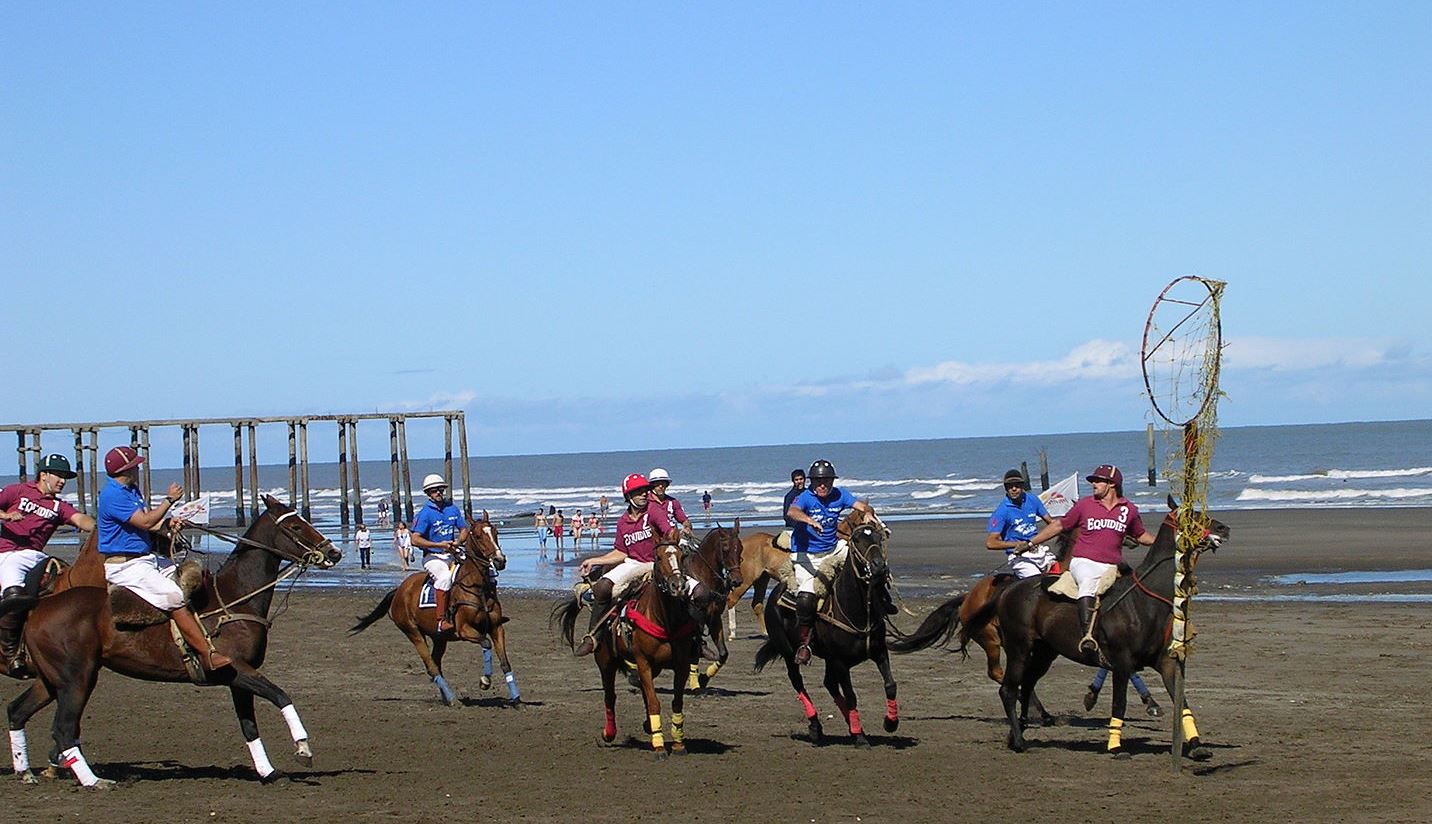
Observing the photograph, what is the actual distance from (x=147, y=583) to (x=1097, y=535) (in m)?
7.84

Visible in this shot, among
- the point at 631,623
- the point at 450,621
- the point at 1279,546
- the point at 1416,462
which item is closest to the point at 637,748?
the point at 631,623

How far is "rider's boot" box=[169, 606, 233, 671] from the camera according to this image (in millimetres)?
11891

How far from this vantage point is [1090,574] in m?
12.8

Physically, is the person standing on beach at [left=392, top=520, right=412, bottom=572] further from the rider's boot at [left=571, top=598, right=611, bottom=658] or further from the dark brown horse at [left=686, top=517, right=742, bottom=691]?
the dark brown horse at [left=686, top=517, right=742, bottom=691]

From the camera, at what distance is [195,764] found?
44.1ft

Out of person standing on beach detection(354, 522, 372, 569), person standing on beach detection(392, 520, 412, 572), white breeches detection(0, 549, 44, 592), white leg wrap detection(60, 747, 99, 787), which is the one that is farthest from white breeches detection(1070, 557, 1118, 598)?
person standing on beach detection(354, 522, 372, 569)

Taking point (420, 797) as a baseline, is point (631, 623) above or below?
above

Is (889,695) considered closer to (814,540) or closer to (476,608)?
(814,540)

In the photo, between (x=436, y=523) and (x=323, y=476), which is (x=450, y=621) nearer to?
(x=436, y=523)

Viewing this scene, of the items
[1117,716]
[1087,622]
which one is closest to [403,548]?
[1117,716]

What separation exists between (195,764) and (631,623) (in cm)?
409

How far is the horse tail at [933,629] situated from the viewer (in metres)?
14.7

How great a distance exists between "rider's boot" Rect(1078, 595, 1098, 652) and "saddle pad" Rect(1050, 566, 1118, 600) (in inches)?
4.3

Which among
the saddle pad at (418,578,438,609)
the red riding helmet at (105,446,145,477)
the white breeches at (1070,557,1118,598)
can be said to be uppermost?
the red riding helmet at (105,446,145,477)
